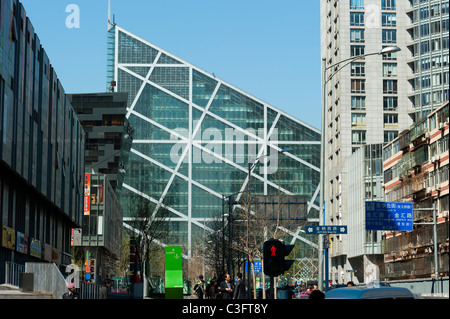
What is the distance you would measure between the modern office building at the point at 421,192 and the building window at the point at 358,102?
23.7 m

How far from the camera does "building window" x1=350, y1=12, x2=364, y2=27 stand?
119 meters

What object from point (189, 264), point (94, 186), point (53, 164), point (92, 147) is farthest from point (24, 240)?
point (189, 264)

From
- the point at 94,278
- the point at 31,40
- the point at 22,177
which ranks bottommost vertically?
the point at 94,278

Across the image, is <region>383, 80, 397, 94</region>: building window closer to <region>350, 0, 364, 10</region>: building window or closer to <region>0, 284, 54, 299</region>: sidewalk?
<region>350, 0, 364, 10</region>: building window

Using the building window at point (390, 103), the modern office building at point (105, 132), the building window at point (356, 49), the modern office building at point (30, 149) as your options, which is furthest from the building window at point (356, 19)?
the modern office building at point (30, 149)

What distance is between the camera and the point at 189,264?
18012cm

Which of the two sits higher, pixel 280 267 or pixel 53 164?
pixel 53 164

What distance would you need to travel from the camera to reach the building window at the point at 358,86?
118 metres

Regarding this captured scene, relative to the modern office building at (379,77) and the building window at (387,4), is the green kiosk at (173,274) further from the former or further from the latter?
the building window at (387,4)

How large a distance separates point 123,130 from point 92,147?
24.8 feet

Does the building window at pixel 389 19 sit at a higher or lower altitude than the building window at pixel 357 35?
higher
